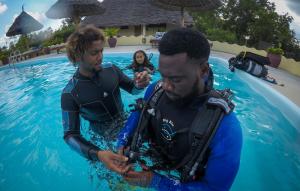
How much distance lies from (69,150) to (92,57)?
291 cm

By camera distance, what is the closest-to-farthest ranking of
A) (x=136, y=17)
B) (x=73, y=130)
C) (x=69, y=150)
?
(x=73, y=130)
(x=69, y=150)
(x=136, y=17)

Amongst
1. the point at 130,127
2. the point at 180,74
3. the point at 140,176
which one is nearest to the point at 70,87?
the point at 130,127

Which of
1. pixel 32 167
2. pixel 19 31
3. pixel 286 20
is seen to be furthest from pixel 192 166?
pixel 286 20

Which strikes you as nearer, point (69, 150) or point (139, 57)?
point (69, 150)

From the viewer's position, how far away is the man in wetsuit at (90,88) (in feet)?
8.38

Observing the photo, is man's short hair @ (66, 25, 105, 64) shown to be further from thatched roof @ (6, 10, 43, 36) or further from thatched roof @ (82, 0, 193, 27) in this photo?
thatched roof @ (82, 0, 193, 27)

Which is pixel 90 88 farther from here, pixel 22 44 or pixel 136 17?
pixel 136 17

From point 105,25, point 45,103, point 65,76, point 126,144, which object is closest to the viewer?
point 126,144

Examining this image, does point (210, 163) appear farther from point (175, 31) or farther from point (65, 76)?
point (65, 76)

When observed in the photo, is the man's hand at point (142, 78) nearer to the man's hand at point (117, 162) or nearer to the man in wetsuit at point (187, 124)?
the man in wetsuit at point (187, 124)

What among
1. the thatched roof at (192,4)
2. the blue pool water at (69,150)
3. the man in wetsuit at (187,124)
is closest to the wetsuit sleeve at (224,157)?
the man in wetsuit at (187,124)

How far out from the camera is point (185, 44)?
154 centimetres

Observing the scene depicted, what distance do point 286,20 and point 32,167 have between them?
30.9 metres

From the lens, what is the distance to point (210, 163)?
1592 mm
